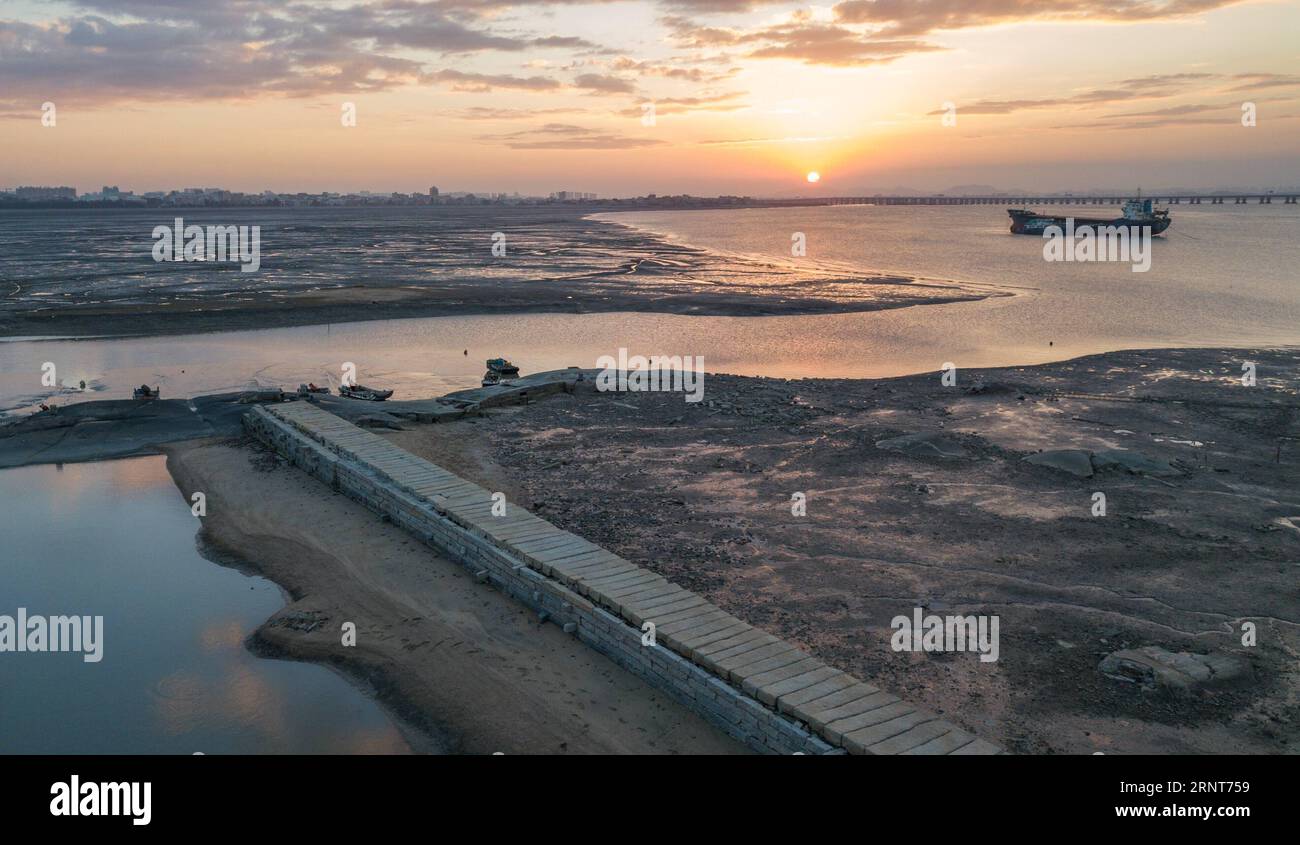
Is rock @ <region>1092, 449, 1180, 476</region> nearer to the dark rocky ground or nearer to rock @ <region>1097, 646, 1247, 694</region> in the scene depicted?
the dark rocky ground

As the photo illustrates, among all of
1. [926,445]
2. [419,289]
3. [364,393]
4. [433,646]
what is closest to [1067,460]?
[926,445]

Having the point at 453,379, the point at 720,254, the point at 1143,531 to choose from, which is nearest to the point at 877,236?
the point at 720,254

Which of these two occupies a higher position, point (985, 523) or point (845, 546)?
point (985, 523)

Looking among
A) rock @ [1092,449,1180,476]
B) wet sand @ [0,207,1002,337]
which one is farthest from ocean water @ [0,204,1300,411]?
rock @ [1092,449,1180,476]

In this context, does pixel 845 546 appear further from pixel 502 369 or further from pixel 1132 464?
pixel 502 369

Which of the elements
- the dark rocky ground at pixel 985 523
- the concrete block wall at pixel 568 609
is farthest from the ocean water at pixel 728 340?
the concrete block wall at pixel 568 609

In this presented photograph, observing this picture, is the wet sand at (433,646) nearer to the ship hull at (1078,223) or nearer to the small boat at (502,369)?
the small boat at (502,369)
